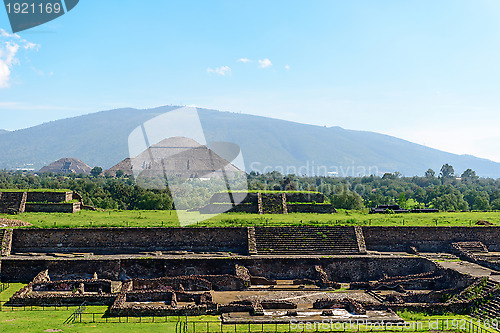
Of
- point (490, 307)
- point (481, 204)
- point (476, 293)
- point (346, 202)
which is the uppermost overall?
point (346, 202)

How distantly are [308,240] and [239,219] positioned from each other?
6371mm

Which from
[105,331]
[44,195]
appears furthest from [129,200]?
[105,331]

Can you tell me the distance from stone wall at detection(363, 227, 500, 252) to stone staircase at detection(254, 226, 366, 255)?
4.64 ft

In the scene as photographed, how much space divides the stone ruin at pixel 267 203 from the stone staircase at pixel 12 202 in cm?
1480

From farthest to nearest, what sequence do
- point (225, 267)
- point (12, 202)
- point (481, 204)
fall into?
1. point (481, 204)
2. point (12, 202)
3. point (225, 267)

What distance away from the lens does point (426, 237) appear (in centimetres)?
3206

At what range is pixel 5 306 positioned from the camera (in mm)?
21531

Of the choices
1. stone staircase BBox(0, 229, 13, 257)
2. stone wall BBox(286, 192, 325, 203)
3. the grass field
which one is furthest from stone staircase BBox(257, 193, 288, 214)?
stone staircase BBox(0, 229, 13, 257)

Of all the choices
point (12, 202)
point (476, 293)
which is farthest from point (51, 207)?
point (476, 293)

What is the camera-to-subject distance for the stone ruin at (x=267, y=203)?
1559 inches

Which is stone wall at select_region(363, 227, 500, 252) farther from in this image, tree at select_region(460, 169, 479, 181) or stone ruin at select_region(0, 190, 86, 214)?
tree at select_region(460, 169, 479, 181)

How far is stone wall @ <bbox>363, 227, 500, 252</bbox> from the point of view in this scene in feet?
104

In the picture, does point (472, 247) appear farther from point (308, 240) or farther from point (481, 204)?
point (481, 204)

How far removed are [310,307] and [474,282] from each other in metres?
8.35
